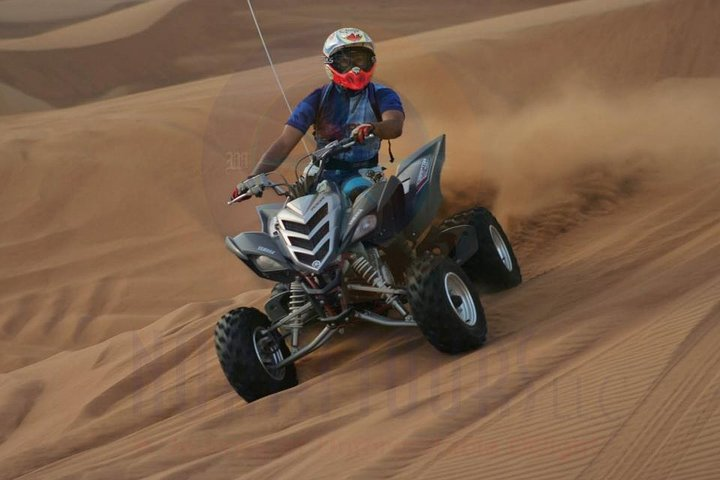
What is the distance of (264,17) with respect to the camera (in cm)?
3309

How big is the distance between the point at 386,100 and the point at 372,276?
5.01 feet

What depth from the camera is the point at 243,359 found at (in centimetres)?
634

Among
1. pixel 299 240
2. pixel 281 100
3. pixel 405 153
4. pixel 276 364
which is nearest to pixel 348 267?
pixel 299 240

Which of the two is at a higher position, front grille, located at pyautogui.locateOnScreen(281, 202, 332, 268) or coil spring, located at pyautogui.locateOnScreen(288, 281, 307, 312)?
front grille, located at pyautogui.locateOnScreen(281, 202, 332, 268)

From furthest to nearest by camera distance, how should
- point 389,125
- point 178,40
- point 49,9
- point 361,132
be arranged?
point 49,9 < point 178,40 < point 389,125 < point 361,132

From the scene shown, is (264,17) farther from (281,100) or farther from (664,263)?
(664,263)

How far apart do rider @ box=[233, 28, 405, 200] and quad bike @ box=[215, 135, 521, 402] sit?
351 mm

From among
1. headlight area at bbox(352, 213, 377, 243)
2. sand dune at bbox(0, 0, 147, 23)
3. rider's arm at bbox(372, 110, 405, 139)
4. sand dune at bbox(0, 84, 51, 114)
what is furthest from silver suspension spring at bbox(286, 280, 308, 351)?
sand dune at bbox(0, 0, 147, 23)

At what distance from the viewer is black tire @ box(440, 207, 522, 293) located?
7.66 metres

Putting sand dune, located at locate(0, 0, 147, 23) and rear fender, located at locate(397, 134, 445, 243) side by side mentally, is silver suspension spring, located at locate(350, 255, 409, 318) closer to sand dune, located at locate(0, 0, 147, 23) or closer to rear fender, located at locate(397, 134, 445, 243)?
rear fender, located at locate(397, 134, 445, 243)

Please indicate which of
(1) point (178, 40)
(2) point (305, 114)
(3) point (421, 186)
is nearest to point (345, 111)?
(2) point (305, 114)

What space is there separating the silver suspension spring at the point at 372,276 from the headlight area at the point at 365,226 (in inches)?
6.2

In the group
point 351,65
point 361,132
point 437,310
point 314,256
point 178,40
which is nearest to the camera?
point 437,310

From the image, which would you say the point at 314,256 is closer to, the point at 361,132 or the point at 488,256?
Result: the point at 361,132
